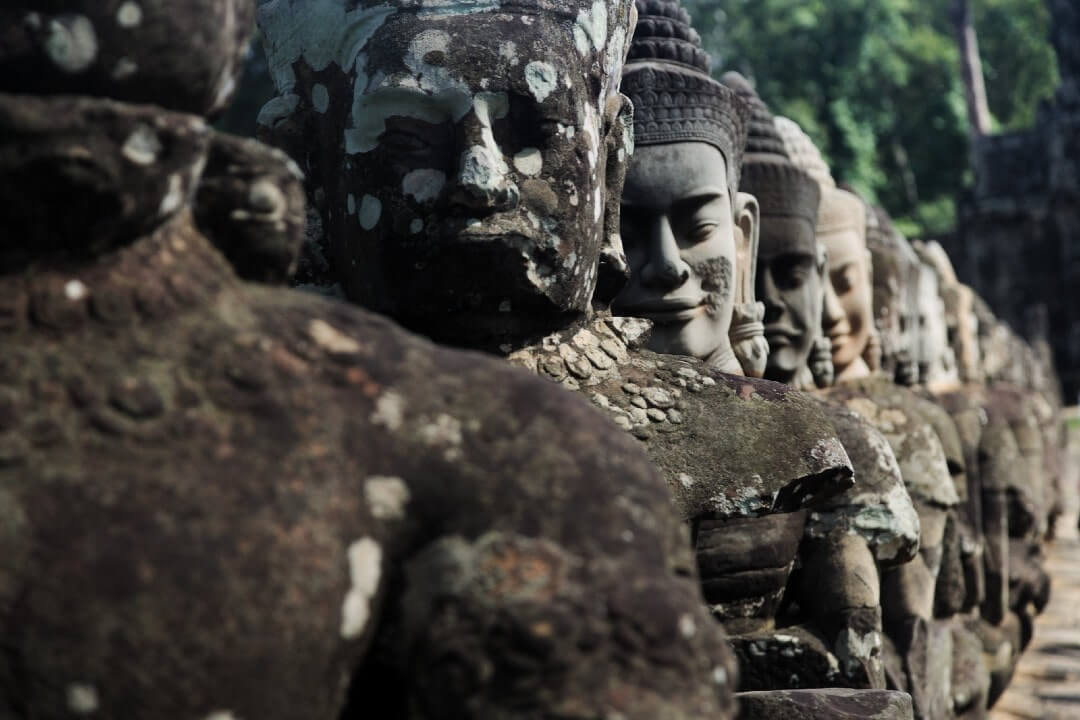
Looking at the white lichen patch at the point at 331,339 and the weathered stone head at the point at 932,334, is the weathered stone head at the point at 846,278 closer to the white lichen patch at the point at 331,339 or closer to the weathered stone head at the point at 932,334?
the weathered stone head at the point at 932,334

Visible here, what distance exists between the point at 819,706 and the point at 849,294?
13.6 feet

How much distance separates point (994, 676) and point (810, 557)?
4.19 metres

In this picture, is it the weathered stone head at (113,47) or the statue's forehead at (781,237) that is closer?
the weathered stone head at (113,47)

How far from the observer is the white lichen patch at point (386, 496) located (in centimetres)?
178

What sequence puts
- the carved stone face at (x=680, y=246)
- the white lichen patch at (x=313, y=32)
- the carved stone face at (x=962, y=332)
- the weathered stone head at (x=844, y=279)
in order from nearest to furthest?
1. the white lichen patch at (x=313, y=32)
2. the carved stone face at (x=680, y=246)
3. the weathered stone head at (x=844, y=279)
4. the carved stone face at (x=962, y=332)

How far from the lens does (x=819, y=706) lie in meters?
3.41

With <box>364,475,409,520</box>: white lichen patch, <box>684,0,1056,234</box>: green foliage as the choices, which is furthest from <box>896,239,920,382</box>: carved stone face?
<box>684,0,1056,234</box>: green foliage

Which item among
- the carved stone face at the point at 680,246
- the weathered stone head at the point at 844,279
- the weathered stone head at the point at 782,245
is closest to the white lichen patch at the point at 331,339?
the carved stone face at the point at 680,246

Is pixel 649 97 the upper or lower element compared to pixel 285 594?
upper

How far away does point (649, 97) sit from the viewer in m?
4.72

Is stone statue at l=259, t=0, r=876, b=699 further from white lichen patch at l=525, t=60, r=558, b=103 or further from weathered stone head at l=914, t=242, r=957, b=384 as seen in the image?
weathered stone head at l=914, t=242, r=957, b=384

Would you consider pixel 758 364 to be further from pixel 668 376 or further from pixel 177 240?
pixel 177 240

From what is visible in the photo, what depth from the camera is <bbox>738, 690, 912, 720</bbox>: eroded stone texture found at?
3.38m

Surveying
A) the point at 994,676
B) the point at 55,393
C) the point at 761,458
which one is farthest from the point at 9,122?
the point at 994,676
